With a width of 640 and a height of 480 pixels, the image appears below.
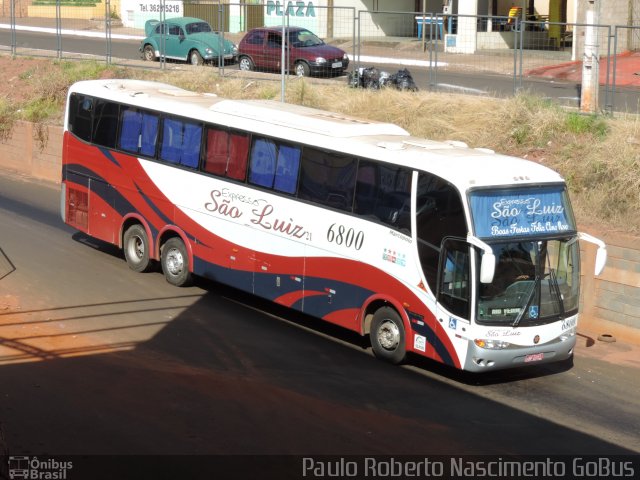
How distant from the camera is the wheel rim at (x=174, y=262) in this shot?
57.2 feet

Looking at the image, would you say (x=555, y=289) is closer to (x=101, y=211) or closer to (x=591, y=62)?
(x=101, y=211)

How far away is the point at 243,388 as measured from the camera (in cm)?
1268

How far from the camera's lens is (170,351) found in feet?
46.2

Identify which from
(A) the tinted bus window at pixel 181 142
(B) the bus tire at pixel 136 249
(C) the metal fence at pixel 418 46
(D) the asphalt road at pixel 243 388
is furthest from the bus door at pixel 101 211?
(C) the metal fence at pixel 418 46

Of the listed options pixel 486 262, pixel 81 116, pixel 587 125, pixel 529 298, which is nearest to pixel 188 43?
pixel 81 116

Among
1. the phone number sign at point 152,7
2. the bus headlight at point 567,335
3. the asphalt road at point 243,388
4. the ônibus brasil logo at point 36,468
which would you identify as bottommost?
the asphalt road at point 243,388

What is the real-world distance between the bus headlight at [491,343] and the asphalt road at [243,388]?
664 millimetres

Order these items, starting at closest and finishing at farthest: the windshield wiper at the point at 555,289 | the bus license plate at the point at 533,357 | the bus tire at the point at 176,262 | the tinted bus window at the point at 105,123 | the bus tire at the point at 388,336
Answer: the bus license plate at the point at 533,357 < the windshield wiper at the point at 555,289 < the bus tire at the point at 388,336 < the bus tire at the point at 176,262 < the tinted bus window at the point at 105,123

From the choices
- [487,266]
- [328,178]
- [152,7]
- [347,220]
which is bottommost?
[487,266]

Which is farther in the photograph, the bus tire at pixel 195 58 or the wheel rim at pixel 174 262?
the bus tire at pixel 195 58

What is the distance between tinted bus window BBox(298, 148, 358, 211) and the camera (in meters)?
14.5

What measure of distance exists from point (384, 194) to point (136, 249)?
621 centimetres

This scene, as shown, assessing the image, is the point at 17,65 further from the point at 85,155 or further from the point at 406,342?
the point at 406,342

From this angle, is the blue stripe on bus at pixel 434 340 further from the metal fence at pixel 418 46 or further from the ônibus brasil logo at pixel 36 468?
the metal fence at pixel 418 46
